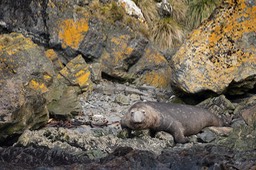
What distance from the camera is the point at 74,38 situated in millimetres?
10852

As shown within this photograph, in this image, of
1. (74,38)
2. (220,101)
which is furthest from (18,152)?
(74,38)

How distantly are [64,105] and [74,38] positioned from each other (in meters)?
2.45

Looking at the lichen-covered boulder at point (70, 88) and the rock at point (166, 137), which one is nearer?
the rock at point (166, 137)

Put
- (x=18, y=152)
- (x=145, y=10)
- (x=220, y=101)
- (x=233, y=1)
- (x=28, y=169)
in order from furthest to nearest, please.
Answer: (x=145, y=10) → (x=233, y=1) → (x=220, y=101) → (x=18, y=152) → (x=28, y=169)

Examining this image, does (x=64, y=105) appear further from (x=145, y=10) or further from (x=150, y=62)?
(x=145, y=10)

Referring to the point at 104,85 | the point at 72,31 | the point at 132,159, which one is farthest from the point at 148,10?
the point at 132,159

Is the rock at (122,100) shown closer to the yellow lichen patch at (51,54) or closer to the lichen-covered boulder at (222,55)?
the lichen-covered boulder at (222,55)

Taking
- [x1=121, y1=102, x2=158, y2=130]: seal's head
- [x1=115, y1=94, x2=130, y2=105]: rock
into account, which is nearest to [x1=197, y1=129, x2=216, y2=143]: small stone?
[x1=121, y1=102, x2=158, y2=130]: seal's head

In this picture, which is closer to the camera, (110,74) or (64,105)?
(64,105)

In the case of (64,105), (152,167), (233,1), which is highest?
(233,1)

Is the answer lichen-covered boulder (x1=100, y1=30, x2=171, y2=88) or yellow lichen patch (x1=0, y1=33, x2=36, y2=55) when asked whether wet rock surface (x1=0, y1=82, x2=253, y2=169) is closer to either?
yellow lichen patch (x1=0, y1=33, x2=36, y2=55)

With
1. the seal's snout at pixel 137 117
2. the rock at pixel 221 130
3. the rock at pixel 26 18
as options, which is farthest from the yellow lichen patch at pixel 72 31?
the rock at pixel 221 130

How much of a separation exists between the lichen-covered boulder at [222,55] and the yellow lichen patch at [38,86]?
8.74ft

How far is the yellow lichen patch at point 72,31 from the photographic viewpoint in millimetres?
10789
